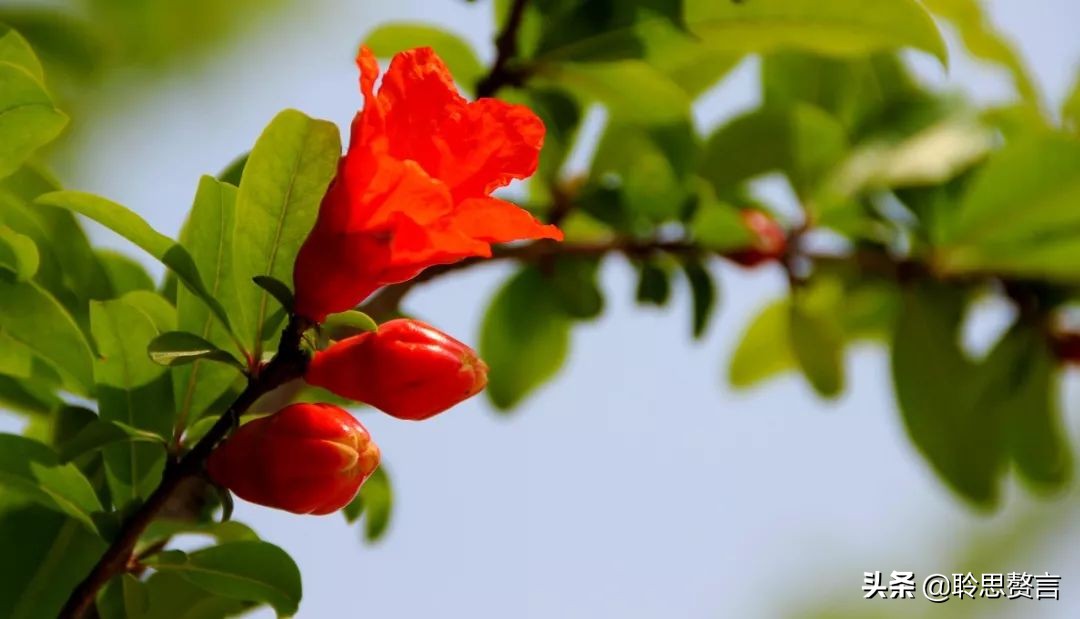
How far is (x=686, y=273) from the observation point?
1.36 meters

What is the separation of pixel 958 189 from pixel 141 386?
1068 millimetres

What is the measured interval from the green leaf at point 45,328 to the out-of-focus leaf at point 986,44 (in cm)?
110

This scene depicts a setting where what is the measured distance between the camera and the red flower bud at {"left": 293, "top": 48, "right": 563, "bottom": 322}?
71 cm

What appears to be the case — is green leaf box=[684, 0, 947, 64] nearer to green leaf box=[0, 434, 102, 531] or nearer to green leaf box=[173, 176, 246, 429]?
green leaf box=[173, 176, 246, 429]

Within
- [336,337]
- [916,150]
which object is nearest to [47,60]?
[336,337]

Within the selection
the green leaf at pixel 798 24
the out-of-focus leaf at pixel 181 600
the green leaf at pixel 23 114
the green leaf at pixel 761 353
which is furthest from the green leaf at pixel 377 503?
the green leaf at pixel 761 353

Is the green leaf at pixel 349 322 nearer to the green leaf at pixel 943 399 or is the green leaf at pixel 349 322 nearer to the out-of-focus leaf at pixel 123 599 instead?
the out-of-focus leaf at pixel 123 599

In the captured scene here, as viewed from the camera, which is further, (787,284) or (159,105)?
(159,105)

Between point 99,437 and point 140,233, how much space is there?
0.45 ft

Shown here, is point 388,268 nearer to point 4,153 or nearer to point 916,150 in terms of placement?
point 4,153

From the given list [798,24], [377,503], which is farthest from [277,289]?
[798,24]

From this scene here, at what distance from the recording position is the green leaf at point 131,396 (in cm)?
85

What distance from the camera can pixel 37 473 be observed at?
804 millimetres

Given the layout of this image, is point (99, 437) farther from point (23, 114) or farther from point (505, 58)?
point (505, 58)
